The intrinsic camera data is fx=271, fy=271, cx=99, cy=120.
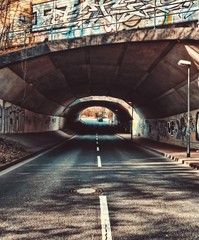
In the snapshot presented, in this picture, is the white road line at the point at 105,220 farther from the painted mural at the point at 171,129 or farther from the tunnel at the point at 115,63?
the painted mural at the point at 171,129

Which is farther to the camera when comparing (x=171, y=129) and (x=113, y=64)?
(x=171, y=129)

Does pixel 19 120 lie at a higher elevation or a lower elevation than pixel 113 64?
lower

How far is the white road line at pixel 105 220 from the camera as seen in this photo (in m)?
4.35

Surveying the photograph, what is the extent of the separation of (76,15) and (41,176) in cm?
1734

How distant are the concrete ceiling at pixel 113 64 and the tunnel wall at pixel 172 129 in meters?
1.01

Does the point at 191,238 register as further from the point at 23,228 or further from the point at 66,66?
the point at 66,66

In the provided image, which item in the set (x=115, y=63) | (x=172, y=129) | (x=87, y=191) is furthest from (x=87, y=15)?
(x=87, y=191)

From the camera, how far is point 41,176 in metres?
9.45

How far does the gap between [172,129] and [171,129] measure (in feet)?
0.98

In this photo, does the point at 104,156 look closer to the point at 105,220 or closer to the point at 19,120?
the point at 19,120

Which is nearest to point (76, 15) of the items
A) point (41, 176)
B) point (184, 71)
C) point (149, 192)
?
point (184, 71)

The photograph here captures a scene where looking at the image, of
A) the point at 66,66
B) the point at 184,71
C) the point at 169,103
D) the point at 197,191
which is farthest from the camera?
the point at 169,103

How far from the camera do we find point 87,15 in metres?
22.5

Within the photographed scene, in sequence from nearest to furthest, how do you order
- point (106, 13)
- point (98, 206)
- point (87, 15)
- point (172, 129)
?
point (98, 206) < point (106, 13) < point (87, 15) < point (172, 129)
